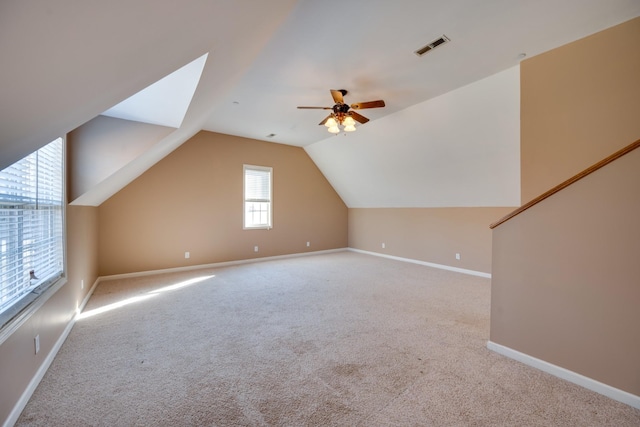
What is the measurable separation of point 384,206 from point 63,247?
5.86 metres

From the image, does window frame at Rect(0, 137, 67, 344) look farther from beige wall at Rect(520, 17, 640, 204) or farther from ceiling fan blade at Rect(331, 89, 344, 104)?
beige wall at Rect(520, 17, 640, 204)

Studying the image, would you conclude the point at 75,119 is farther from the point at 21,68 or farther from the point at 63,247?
the point at 63,247

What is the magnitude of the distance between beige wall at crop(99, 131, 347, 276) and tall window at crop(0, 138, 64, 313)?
7.76 feet

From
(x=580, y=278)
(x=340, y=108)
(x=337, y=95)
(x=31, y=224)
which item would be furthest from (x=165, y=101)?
(x=580, y=278)

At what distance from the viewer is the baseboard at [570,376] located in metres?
1.70

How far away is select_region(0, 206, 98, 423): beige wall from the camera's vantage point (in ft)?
4.99

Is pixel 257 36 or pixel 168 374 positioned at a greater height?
pixel 257 36

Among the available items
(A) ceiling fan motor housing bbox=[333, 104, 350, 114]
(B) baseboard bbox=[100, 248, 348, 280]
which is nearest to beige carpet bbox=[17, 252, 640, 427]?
(B) baseboard bbox=[100, 248, 348, 280]

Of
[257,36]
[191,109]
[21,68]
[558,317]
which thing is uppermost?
[257,36]

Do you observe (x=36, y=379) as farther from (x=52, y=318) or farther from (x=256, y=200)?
(x=256, y=200)

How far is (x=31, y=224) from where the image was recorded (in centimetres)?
190

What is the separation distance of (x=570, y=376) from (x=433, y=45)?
9.73ft

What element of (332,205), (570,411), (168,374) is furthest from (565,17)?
(332,205)

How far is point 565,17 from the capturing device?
2.34 metres
